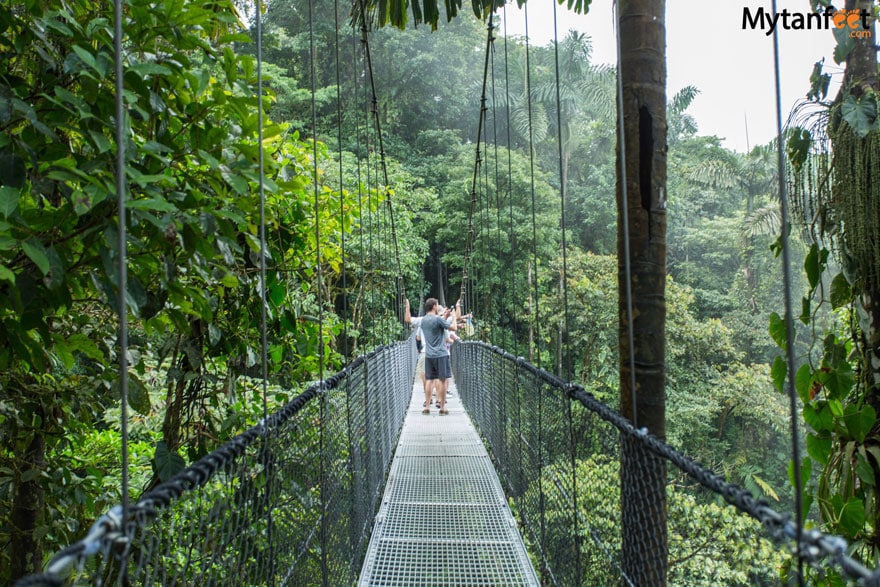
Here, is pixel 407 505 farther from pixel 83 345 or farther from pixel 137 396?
pixel 83 345

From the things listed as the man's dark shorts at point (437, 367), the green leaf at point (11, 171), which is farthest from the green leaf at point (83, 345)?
the man's dark shorts at point (437, 367)

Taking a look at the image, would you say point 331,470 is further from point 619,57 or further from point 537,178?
point 537,178

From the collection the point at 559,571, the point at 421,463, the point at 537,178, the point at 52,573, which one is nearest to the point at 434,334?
the point at 421,463

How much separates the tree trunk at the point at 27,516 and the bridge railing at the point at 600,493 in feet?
3.98

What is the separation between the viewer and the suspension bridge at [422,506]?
67cm

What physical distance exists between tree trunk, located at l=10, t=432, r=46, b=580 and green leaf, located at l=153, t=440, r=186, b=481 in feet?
1.11

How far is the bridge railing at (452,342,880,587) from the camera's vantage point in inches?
26.7

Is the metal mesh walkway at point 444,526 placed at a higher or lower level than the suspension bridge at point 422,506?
lower

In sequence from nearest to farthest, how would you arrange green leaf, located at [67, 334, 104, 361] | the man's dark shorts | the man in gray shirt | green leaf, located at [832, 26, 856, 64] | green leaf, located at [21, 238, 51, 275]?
green leaf, located at [21, 238, 51, 275] < green leaf, located at [67, 334, 104, 361] < green leaf, located at [832, 26, 856, 64] < the man in gray shirt < the man's dark shorts

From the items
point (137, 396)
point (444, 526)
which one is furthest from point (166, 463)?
point (444, 526)

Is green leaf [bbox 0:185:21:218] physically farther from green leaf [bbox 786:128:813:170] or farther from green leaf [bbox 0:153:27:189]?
green leaf [bbox 786:128:813:170]

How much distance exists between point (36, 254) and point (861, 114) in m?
1.40

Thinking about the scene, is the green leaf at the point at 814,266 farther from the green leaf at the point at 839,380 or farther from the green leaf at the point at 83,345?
the green leaf at the point at 83,345

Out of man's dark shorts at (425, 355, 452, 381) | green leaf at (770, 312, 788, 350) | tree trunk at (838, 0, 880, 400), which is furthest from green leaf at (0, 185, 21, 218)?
man's dark shorts at (425, 355, 452, 381)
